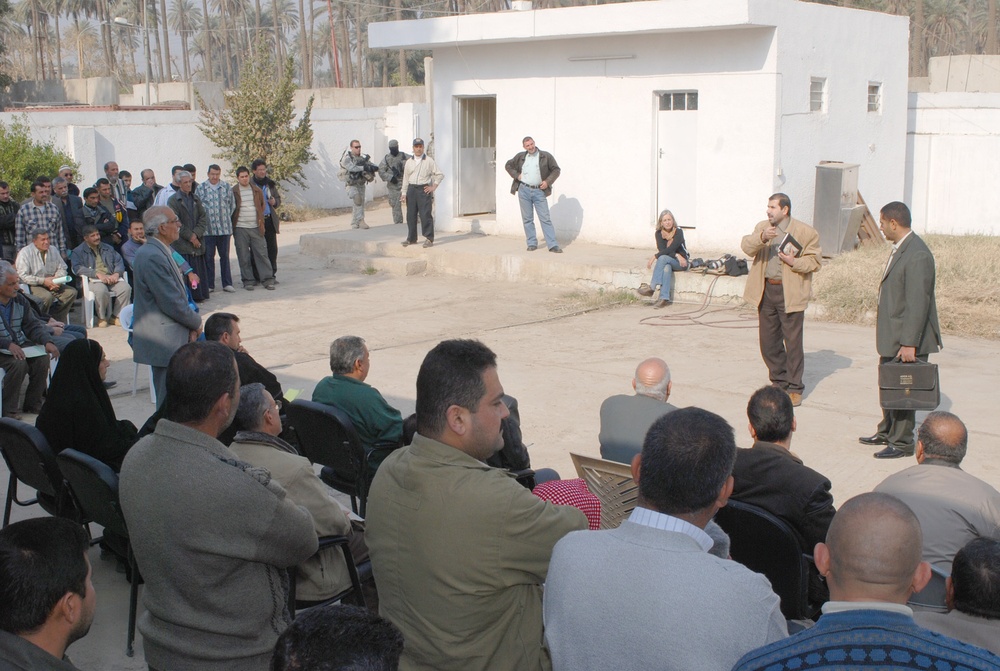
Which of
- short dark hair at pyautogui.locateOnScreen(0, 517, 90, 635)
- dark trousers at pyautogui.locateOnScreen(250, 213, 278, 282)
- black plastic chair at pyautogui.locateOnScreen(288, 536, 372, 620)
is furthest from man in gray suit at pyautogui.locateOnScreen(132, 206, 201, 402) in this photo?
dark trousers at pyautogui.locateOnScreen(250, 213, 278, 282)

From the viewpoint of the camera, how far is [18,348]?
24.4 ft

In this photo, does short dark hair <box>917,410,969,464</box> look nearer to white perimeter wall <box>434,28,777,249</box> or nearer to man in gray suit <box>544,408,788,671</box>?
man in gray suit <box>544,408,788,671</box>

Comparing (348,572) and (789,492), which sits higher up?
(789,492)

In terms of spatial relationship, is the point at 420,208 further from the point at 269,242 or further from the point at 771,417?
the point at 771,417

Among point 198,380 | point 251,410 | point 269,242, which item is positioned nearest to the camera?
point 198,380

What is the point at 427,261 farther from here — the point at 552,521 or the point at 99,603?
the point at 552,521

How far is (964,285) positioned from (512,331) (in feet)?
17.1

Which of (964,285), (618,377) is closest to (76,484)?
(618,377)

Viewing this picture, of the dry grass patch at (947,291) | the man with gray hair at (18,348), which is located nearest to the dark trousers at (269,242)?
the man with gray hair at (18,348)

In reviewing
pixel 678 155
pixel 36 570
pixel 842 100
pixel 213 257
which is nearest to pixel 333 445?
pixel 36 570

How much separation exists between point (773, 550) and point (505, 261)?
11.0 metres

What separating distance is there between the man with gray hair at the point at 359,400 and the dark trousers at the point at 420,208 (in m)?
10.2

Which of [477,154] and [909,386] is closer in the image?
[909,386]

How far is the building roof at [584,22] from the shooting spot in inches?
518
